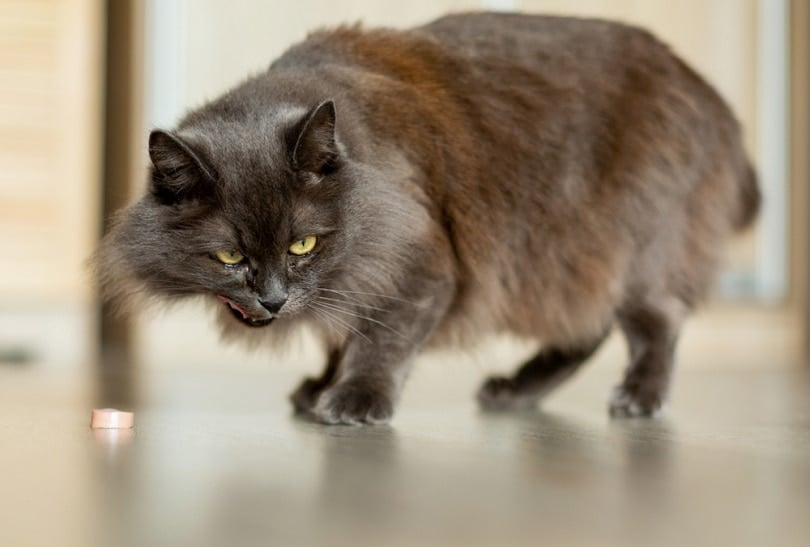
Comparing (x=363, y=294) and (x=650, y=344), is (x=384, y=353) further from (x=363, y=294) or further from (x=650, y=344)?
(x=650, y=344)

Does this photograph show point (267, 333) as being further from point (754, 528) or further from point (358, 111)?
point (754, 528)

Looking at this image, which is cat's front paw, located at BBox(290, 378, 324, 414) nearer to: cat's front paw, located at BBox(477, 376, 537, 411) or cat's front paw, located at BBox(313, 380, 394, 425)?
cat's front paw, located at BBox(313, 380, 394, 425)

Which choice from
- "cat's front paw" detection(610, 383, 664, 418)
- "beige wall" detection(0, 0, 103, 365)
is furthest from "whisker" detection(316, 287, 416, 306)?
"beige wall" detection(0, 0, 103, 365)

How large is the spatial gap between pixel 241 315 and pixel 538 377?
964mm

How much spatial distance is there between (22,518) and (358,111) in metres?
1.19

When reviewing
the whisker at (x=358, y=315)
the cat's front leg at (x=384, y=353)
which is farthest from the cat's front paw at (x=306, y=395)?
the whisker at (x=358, y=315)

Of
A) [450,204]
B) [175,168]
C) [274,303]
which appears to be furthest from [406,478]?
[450,204]

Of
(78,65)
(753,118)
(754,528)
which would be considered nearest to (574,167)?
(754,528)

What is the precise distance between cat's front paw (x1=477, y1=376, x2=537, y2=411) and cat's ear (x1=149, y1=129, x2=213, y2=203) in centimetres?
102

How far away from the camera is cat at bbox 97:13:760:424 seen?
193 cm

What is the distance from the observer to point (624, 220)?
98.8 inches

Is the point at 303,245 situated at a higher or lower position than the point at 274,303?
higher

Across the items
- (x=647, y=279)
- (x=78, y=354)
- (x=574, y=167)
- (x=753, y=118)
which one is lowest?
(x=78, y=354)

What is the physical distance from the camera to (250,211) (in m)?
1.88
